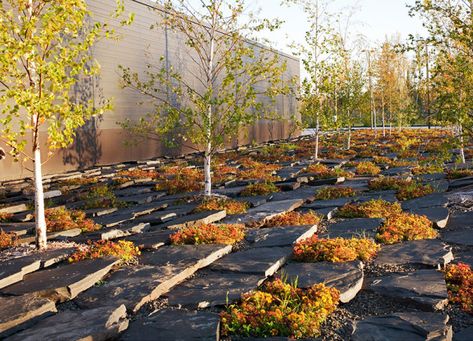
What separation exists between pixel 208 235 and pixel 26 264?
2543 millimetres

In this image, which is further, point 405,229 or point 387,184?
point 387,184

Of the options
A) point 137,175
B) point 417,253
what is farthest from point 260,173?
point 417,253

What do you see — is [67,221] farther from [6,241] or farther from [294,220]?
[294,220]

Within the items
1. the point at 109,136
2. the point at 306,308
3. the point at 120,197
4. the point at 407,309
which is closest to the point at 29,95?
the point at 306,308

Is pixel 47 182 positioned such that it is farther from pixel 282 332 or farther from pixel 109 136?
pixel 282 332

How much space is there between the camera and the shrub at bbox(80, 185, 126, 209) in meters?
11.9

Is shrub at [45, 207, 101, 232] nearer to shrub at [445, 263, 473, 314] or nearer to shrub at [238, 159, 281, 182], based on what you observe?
shrub at [238, 159, 281, 182]

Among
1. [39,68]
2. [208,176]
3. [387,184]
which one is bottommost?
[387,184]

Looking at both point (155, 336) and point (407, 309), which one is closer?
point (155, 336)

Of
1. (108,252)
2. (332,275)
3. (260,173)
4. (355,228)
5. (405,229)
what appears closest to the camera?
(332,275)

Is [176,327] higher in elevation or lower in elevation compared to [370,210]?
lower

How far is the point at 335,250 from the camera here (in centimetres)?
649

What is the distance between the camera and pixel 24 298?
5.32 metres

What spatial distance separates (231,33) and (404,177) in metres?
5.86
